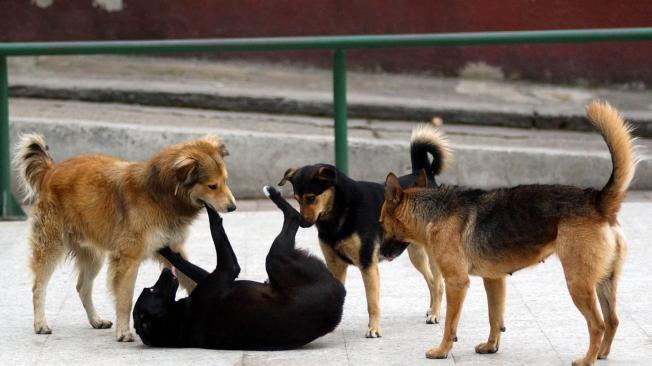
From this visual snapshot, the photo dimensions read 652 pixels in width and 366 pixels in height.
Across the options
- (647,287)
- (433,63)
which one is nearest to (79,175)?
(647,287)

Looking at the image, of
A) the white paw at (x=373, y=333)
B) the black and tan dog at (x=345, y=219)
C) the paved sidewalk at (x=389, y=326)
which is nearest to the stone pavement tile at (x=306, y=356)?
the paved sidewalk at (x=389, y=326)

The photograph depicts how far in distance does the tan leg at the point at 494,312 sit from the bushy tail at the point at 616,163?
2.94 ft

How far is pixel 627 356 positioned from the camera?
22.1ft

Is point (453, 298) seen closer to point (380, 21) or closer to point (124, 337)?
point (124, 337)

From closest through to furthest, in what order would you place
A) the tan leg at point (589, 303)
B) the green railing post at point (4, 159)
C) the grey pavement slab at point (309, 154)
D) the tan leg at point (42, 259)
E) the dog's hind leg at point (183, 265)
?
the tan leg at point (589, 303) < the dog's hind leg at point (183, 265) < the tan leg at point (42, 259) < the green railing post at point (4, 159) < the grey pavement slab at point (309, 154)

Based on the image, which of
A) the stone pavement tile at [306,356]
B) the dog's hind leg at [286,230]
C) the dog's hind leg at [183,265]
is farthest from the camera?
the dog's hind leg at [183,265]

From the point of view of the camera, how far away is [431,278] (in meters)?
7.94

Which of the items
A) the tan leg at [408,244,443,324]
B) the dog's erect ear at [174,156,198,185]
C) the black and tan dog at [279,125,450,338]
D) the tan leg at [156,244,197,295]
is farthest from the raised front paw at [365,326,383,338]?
the dog's erect ear at [174,156,198,185]

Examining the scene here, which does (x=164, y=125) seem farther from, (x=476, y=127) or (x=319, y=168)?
(x=319, y=168)

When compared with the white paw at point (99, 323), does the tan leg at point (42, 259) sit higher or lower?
higher

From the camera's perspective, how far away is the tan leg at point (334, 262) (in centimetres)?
764

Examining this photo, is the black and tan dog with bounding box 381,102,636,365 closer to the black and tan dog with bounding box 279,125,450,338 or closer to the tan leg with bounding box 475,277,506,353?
the tan leg with bounding box 475,277,506,353

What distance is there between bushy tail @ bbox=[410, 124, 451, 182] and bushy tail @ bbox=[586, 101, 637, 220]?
1796 millimetres

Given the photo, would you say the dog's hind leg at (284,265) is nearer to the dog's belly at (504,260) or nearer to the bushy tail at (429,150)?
the dog's belly at (504,260)
